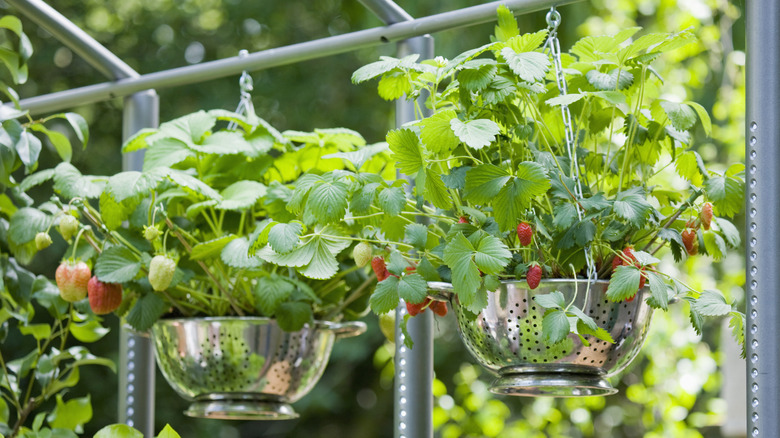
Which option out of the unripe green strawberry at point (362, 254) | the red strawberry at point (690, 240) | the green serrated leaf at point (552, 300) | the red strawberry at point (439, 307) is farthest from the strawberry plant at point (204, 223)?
the red strawberry at point (690, 240)

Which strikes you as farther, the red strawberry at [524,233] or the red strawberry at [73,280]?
the red strawberry at [73,280]

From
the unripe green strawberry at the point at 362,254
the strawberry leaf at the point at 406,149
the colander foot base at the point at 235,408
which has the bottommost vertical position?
the colander foot base at the point at 235,408

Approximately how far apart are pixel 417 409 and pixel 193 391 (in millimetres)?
310

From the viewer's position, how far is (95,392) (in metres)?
3.49

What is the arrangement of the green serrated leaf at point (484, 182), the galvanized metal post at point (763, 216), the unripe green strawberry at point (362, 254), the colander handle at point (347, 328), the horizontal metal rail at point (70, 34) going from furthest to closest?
1. the horizontal metal rail at point (70, 34)
2. the colander handle at point (347, 328)
3. the unripe green strawberry at point (362, 254)
4. the green serrated leaf at point (484, 182)
5. the galvanized metal post at point (763, 216)

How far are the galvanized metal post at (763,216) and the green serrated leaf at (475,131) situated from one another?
0.23 meters

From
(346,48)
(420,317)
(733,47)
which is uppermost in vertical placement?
(733,47)

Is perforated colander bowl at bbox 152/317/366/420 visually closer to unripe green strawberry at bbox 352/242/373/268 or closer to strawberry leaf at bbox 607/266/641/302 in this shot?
unripe green strawberry at bbox 352/242/373/268

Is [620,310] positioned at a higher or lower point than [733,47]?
lower

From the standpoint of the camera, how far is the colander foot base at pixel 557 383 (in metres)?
0.91

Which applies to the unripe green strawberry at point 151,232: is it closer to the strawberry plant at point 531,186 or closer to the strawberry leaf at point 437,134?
the strawberry plant at point 531,186

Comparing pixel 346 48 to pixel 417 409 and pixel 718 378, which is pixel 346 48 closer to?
pixel 417 409

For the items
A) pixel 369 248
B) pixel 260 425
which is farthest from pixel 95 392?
pixel 369 248

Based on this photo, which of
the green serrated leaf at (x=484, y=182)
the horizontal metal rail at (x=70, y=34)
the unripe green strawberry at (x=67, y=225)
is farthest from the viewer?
the horizontal metal rail at (x=70, y=34)
